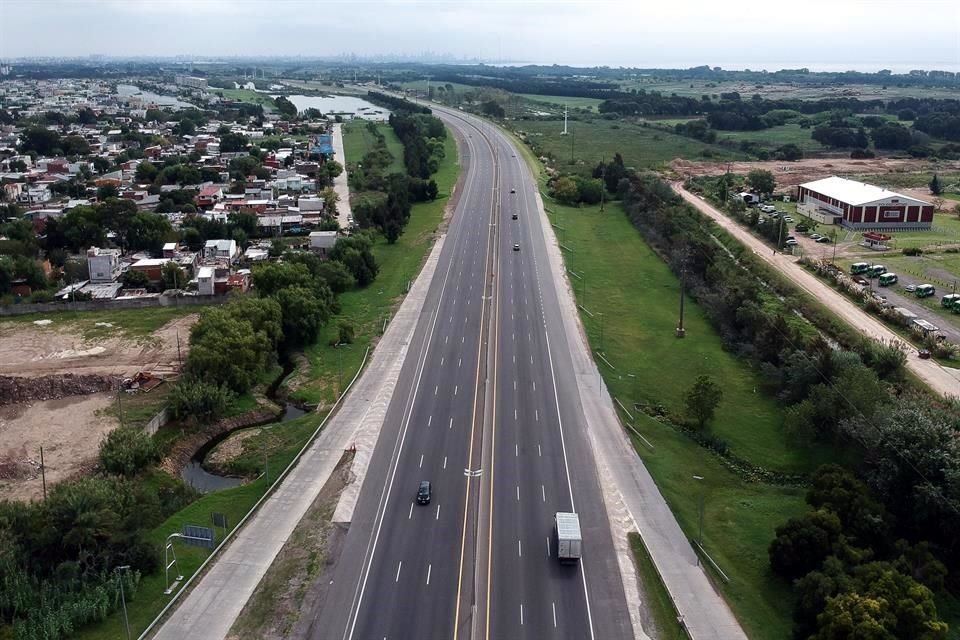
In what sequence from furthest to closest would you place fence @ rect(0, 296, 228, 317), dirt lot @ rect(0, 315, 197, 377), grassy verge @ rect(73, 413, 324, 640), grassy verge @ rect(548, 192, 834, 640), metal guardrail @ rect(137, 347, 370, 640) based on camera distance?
fence @ rect(0, 296, 228, 317)
dirt lot @ rect(0, 315, 197, 377)
grassy verge @ rect(548, 192, 834, 640)
metal guardrail @ rect(137, 347, 370, 640)
grassy verge @ rect(73, 413, 324, 640)

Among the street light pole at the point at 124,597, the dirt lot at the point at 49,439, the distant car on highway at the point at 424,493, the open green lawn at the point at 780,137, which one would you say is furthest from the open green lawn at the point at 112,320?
the open green lawn at the point at 780,137

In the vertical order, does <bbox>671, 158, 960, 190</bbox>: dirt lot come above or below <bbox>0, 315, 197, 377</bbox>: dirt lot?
above

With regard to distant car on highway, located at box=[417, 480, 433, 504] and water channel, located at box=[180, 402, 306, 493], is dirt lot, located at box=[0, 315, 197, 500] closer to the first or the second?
water channel, located at box=[180, 402, 306, 493]

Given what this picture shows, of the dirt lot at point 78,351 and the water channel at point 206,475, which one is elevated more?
the dirt lot at point 78,351

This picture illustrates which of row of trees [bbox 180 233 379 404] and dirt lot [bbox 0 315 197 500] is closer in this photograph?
dirt lot [bbox 0 315 197 500]

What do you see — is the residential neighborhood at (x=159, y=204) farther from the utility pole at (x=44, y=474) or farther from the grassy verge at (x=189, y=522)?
the grassy verge at (x=189, y=522)

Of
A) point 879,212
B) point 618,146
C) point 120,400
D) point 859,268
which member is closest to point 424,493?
point 120,400

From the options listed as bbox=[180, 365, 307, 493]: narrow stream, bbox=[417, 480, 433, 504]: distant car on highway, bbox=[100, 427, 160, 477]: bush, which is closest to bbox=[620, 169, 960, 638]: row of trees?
bbox=[417, 480, 433, 504]: distant car on highway
